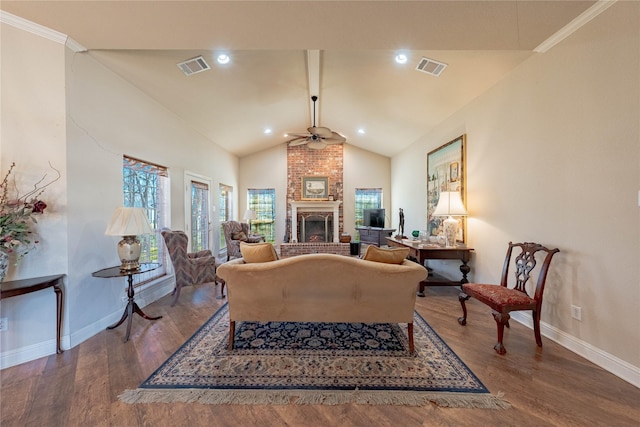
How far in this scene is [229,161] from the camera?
275 inches

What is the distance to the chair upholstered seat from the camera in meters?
2.24

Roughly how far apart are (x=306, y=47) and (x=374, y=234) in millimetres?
5596

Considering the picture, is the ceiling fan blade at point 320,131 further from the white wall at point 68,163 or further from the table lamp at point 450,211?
the white wall at point 68,163

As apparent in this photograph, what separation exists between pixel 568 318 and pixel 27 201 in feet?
16.3

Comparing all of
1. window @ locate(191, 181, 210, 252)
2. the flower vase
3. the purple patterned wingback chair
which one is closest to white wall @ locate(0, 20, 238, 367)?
the flower vase

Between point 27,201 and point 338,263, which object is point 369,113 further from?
point 27,201

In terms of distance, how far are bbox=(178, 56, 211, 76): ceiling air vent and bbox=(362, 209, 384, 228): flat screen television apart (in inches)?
212

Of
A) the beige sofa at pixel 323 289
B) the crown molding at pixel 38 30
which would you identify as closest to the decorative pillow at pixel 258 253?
the beige sofa at pixel 323 289

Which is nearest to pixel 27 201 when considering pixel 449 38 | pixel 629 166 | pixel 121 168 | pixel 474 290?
pixel 121 168

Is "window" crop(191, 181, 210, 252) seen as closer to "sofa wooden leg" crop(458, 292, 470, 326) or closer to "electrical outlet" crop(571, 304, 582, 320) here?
"sofa wooden leg" crop(458, 292, 470, 326)

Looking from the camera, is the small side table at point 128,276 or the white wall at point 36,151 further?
the small side table at point 128,276

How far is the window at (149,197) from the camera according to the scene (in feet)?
10.9

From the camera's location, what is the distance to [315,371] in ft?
6.54

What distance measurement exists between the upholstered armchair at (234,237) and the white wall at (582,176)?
4869mm
